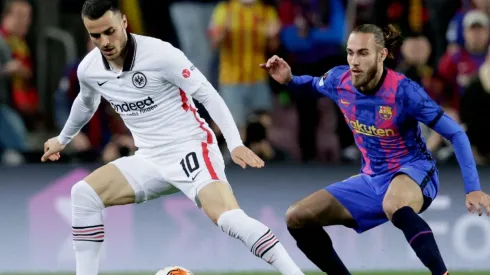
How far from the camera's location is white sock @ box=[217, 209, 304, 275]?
7.11m

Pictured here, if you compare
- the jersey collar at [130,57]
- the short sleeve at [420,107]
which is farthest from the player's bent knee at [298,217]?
the jersey collar at [130,57]

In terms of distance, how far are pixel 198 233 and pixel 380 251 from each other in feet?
4.72

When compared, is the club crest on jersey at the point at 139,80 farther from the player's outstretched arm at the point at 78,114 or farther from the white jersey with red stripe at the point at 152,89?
the player's outstretched arm at the point at 78,114

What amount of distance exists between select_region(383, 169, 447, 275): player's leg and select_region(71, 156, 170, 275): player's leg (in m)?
1.43

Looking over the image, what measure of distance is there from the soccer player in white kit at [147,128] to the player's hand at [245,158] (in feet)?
0.36

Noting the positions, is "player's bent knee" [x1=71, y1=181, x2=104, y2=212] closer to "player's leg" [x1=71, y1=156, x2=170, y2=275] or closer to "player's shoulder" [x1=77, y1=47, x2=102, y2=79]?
"player's leg" [x1=71, y1=156, x2=170, y2=275]

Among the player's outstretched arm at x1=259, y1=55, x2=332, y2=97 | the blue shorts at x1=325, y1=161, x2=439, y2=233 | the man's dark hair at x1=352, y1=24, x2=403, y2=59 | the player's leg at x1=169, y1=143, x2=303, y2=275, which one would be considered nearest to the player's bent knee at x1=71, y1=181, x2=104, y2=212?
the player's leg at x1=169, y1=143, x2=303, y2=275

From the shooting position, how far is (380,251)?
380 inches

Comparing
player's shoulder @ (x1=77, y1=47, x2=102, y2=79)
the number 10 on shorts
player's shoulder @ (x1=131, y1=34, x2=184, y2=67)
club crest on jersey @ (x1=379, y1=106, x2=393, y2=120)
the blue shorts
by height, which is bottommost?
the blue shorts

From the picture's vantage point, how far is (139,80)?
24.7 feet

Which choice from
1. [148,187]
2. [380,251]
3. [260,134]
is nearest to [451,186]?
[380,251]

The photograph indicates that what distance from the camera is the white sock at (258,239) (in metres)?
7.11

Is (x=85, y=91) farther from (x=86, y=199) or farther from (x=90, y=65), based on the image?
(x=86, y=199)

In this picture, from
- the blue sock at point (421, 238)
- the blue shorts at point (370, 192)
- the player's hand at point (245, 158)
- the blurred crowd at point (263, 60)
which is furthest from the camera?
the blurred crowd at point (263, 60)
